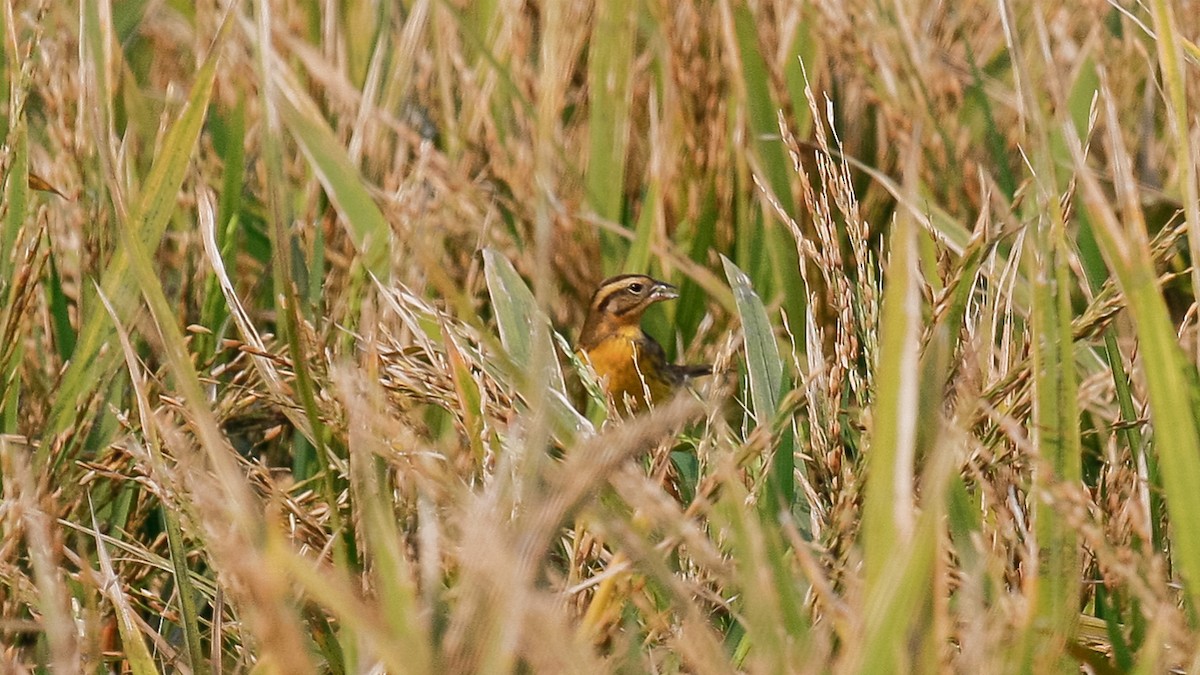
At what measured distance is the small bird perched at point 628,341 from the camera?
2.68m

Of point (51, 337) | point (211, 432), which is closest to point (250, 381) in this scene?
point (51, 337)

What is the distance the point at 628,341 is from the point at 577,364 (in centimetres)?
111

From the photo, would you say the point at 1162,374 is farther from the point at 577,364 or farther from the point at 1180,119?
the point at 577,364

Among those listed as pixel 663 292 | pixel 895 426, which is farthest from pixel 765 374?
pixel 663 292

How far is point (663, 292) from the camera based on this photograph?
8.86ft

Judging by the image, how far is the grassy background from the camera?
1.15m

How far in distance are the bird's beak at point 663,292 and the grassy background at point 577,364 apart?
0.04 metres

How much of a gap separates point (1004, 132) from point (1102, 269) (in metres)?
0.71

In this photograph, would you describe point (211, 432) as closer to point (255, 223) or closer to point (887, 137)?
point (255, 223)

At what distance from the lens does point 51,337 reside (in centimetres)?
216

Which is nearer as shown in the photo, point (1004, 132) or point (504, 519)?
point (504, 519)

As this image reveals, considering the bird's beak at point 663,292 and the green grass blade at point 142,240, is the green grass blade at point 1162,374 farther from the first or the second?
the bird's beak at point 663,292

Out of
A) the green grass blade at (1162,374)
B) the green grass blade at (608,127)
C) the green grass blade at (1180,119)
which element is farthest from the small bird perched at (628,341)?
the green grass blade at (1162,374)

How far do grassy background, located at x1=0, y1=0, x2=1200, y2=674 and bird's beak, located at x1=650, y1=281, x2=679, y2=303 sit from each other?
0.04m
